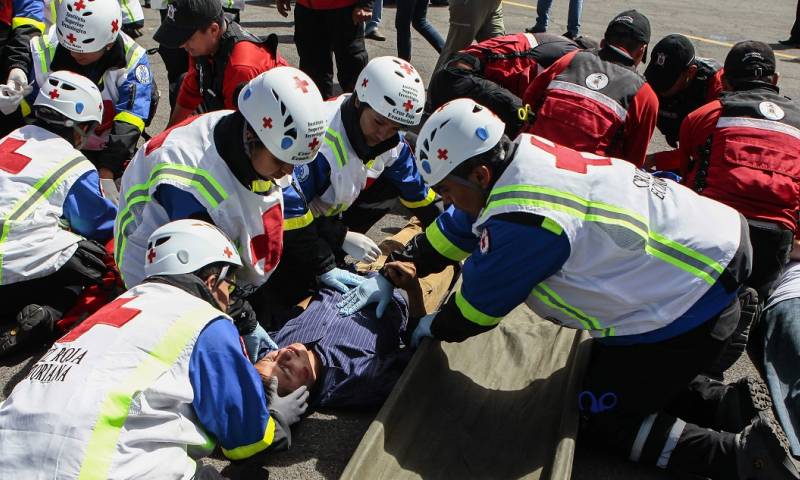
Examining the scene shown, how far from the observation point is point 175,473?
2494 millimetres

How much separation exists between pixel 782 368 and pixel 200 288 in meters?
2.89

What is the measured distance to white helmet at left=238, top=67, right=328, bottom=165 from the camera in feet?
10.6

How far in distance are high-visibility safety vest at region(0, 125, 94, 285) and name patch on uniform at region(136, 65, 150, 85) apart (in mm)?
1354

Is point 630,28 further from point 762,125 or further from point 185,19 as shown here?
point 185,19

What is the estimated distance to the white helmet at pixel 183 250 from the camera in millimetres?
2695

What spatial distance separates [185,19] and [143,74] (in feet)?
4.09

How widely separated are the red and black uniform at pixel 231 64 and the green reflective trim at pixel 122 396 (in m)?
2.38

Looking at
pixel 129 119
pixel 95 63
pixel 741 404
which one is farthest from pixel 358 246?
pixel 95 63

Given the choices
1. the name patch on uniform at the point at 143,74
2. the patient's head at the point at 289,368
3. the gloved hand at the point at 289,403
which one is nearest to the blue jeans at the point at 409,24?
the name patch on uniform at the point at 143,74

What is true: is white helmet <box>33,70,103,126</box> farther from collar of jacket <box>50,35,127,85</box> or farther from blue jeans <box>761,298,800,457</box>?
blue jeans <box>761,298,800,457</box>

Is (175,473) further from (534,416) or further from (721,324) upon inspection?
(721,324)

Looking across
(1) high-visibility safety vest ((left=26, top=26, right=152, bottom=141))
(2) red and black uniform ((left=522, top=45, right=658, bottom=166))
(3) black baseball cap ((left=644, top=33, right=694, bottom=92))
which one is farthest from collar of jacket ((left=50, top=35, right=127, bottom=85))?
(3) black baseball cap ((left=644, top=33, right=694, bottom=92))

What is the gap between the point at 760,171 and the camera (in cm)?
411

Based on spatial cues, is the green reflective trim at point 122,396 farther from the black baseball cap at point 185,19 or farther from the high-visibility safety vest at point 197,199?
the black baseball cap at point 185,19
